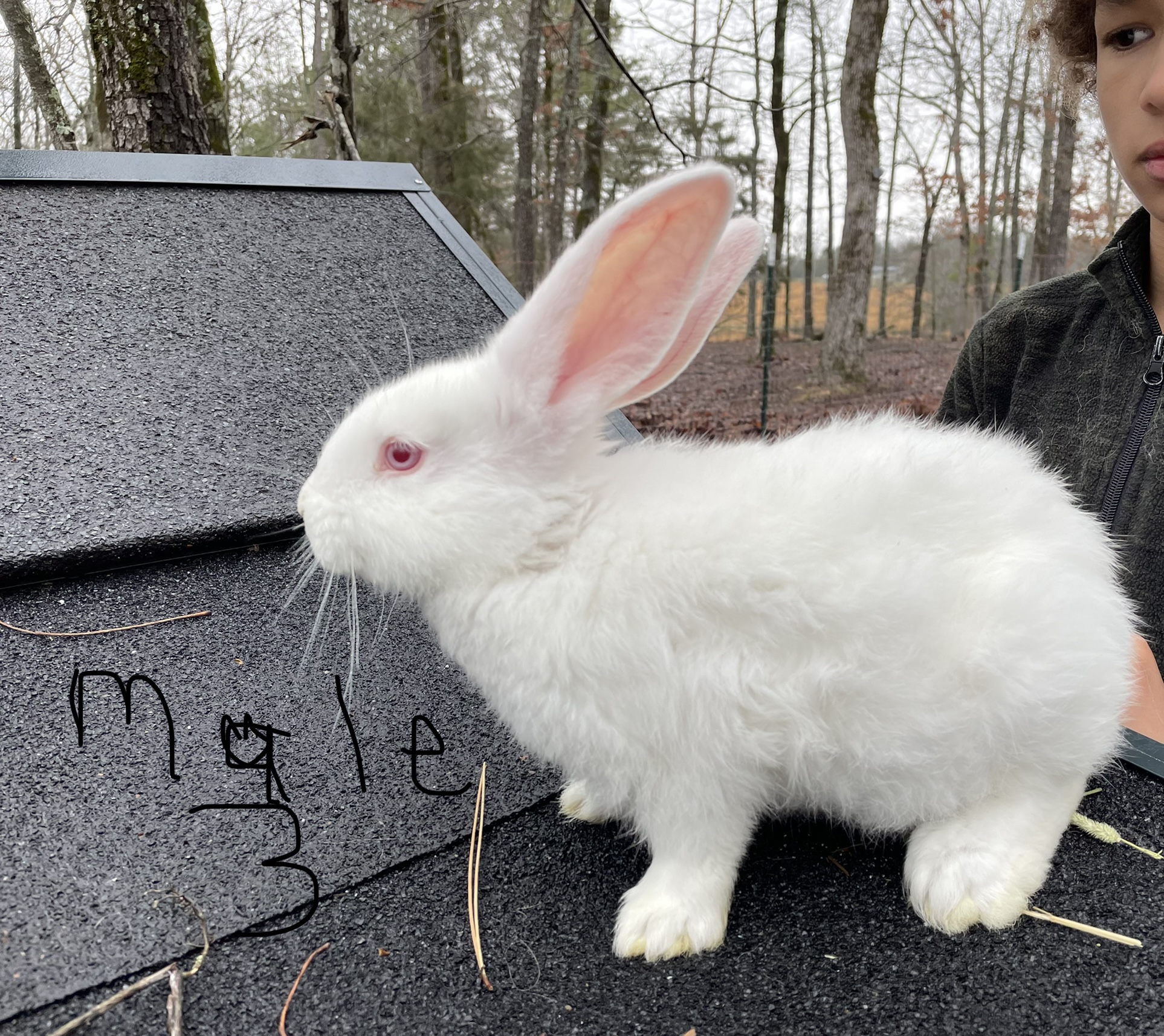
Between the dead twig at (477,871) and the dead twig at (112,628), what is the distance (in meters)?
0.73

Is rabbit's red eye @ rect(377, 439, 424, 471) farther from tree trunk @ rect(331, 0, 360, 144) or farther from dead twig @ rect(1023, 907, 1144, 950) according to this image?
tree trunk @ rect(331, 0, 360, 144)

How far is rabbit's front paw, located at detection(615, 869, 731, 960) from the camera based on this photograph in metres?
1.00

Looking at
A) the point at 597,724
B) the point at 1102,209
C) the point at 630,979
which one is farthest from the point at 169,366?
the point at 1102,209

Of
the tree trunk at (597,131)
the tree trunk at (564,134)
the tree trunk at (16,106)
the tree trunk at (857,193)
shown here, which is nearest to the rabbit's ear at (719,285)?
the tree trunk at (857,193)

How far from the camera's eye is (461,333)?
2.37m

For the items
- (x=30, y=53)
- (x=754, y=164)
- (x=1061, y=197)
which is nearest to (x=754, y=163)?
(x=754, y=164)

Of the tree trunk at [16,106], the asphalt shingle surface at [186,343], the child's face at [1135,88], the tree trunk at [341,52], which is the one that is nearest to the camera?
the child's face at [1135,88]

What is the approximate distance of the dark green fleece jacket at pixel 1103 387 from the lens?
174 cm

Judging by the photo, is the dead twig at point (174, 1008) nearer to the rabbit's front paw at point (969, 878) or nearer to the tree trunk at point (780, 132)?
the rabbit's front paw at point (969, 878)

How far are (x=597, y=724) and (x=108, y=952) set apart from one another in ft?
2.07

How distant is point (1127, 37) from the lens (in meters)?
1.49

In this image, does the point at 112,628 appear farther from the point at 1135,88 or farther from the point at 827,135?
the point at 827,135

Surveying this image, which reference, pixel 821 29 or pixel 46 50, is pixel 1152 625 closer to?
pixel 46 50

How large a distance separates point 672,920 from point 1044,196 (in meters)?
17.1
